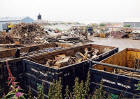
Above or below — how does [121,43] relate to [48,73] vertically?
below

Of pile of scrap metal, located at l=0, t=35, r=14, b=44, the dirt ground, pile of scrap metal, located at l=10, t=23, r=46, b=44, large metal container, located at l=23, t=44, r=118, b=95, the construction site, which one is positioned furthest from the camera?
the dirt ground

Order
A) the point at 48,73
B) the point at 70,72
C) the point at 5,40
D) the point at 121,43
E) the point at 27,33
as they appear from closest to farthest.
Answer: the point at 48,73 < the point at 70,72 < the point at 5,40 < the point at 27,33 < the point at 121,43

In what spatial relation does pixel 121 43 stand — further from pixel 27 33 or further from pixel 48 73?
pixel 48 73

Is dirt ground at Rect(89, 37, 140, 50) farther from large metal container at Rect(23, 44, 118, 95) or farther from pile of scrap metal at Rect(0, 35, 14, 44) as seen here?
large metal container at Rect(23, 44, 118, 95)

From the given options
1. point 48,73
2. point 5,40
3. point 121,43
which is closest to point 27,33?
point 5,40

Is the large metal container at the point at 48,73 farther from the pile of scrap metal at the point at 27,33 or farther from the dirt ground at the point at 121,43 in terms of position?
the dirt ground at the point at 121,43

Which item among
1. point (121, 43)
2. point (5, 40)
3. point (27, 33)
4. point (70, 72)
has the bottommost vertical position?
point (121, 43)

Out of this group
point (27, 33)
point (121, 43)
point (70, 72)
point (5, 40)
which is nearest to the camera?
point (70, 72)

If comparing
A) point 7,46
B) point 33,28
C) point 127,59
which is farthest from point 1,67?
point 33,28

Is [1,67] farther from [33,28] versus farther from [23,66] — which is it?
[33,28]

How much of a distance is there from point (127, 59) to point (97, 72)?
11.3ft

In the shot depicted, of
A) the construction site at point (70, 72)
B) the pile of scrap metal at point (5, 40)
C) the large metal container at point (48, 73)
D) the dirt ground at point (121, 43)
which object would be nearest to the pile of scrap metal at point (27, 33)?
the pile of scrap metal at point (5, 40)

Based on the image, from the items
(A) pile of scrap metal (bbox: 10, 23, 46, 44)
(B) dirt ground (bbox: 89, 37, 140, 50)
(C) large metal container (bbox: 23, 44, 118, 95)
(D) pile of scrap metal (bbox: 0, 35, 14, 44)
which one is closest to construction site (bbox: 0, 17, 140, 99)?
(C) large metal container (bbox: 23, 44, 118, 95)

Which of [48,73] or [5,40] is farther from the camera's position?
[5,40]
